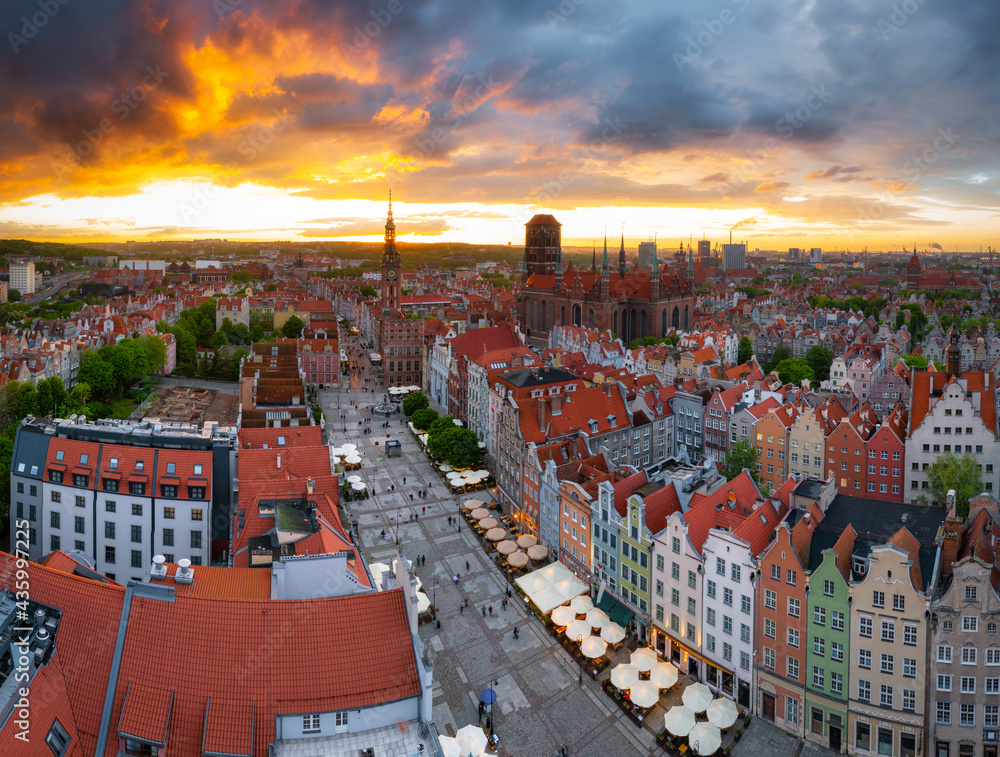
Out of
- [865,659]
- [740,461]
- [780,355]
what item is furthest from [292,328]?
[865,659]

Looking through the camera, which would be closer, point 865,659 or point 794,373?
point 865,659

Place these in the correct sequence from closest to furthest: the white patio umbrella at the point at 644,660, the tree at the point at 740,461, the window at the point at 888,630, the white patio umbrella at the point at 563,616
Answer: the window at the point at 888,630, the white patio umbrella at the point at 644,660, the white patio umbrella at the point at 563,616, the tree at the point at 740,461

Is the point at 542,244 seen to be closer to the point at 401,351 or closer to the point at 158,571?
the point at 401,351

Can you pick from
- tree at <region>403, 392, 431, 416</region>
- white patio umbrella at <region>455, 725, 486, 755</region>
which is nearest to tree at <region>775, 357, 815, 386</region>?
tree at <region>403, 392, 431, 416</region>

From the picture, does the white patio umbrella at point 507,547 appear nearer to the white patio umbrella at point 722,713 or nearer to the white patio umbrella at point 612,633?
the white patio umbrella at point 612,633

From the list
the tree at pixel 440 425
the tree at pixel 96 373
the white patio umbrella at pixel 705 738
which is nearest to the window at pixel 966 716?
the white patio umbrella at pixel 705 738

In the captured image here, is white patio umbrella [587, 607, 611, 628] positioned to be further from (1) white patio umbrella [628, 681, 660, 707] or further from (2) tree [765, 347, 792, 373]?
(2) tree [765, 347, 792, 373]
